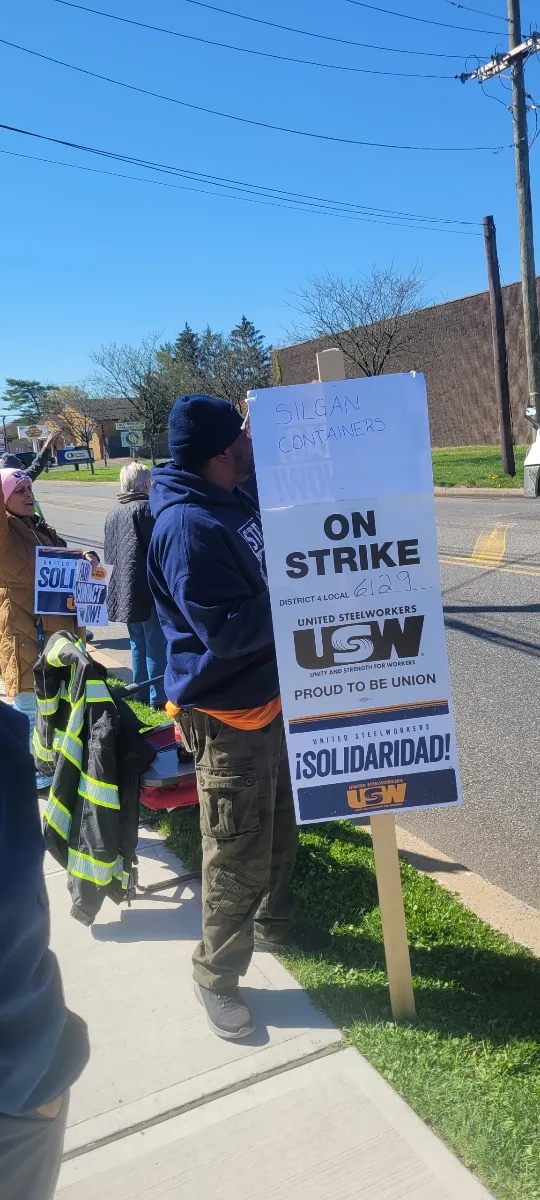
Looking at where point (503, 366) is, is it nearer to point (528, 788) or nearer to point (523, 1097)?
point (528, 788)

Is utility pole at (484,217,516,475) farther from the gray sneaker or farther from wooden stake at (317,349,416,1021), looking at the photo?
the gray sneaker

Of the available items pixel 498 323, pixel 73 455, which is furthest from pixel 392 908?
pixel 73 455

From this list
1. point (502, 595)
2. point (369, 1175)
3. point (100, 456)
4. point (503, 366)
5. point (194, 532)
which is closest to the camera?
point (369, 1175)

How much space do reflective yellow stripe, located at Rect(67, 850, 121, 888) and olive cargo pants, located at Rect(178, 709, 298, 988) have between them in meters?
0.59

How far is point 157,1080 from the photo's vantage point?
2535 millimetres

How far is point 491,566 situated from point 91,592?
6.46 meters

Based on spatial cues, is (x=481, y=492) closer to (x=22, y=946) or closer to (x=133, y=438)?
(x=22, y=946)

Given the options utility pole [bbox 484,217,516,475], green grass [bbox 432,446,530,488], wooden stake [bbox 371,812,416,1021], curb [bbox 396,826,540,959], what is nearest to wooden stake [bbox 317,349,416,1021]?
wooden stake [bbox 371,812,416,1021]

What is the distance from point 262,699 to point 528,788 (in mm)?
2377

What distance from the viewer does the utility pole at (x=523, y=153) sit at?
1620 centimetres

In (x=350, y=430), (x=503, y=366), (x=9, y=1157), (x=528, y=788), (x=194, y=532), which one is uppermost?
(x=503, y=366)

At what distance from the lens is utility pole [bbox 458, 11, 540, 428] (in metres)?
16.2

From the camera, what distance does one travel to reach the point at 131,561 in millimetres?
5832

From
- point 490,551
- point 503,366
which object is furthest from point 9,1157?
point 503,366
